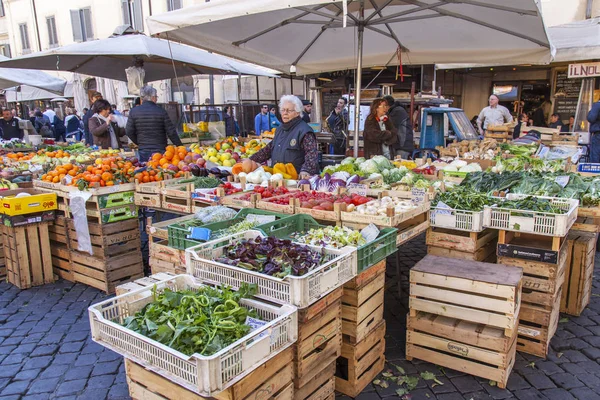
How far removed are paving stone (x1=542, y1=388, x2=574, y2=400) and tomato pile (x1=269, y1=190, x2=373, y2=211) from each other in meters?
1.88

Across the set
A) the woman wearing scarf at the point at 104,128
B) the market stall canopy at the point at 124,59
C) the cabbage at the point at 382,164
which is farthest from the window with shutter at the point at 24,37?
the cabbage at the point at 382,164

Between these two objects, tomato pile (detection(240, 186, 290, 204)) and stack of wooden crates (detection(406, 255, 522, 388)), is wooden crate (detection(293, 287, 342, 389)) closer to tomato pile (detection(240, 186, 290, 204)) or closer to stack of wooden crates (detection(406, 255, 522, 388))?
stack of wooden crates (detection(406, 255, 522, 388))

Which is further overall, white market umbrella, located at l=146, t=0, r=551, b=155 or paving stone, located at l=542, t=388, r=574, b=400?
white market umbrella, located at l=146, t=0, r=551, b=155

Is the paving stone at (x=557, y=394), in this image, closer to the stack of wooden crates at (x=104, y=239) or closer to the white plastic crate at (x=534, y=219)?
the white plastic crate at (x=534, y=219)

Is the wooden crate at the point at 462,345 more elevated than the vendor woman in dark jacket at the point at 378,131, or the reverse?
the vendor woman in dark jacket at the point at 378,131

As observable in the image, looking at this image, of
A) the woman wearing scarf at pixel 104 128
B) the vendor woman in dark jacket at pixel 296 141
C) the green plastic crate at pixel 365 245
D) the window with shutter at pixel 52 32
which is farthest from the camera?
the window with shutter at pixel 52 32

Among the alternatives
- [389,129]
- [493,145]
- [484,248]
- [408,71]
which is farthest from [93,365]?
[408,71]

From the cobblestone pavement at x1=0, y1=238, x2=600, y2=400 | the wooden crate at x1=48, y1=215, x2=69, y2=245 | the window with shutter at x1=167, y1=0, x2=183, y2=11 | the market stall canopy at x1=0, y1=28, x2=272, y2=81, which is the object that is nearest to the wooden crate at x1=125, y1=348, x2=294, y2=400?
the cobblestone pavement at x1=0, y1=238, x2=600, y2=400

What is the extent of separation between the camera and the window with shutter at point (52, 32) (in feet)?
76.6

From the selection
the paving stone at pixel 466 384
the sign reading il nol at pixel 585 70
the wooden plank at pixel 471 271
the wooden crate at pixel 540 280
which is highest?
the sign reading il nol at pixel 585 70

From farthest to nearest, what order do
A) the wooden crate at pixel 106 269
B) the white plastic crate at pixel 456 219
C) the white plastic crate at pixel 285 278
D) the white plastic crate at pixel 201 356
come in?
the wooden crate at pixel 106 269 < the white plastic crate at pixel 456 219 < the white plastic crate at pixel 285 278 < the white plastic crate at pixel 201 356

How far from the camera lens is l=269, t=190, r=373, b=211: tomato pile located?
12.0 ft

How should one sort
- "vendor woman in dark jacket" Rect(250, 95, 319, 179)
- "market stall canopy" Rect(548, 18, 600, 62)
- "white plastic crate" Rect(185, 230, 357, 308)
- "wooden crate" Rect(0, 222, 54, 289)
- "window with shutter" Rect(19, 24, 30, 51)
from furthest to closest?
"window with shutter" Rect(19, 24, 30, 51) → "market stall canopy" Rect(548, 18, 600, 62) → "vendor woman in dark jacket" Rect(250, 95, 319, 179) → "wooden crate" Rect(0, 222, 54, 289) → "white plastic crate" Rect(185, 230, 357, 308)

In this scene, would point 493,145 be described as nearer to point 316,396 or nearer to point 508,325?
point 508,325
